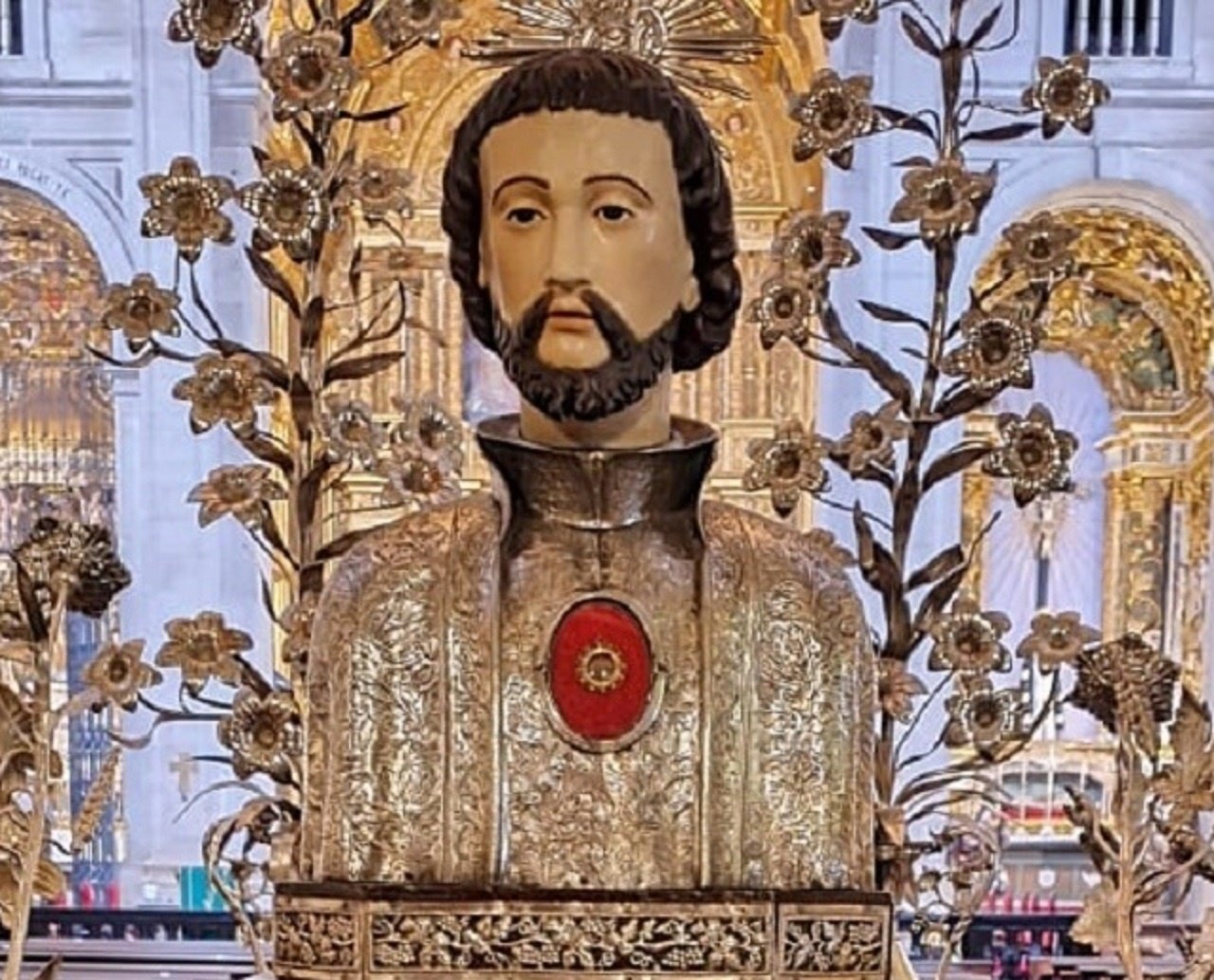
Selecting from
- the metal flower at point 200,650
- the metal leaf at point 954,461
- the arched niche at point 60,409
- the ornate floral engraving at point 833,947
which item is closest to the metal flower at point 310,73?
the metal flower at point 200,650

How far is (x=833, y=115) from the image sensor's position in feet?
6.65

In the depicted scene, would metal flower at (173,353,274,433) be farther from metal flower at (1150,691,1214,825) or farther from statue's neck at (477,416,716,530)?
metal flower at (1150,691,1214,825)

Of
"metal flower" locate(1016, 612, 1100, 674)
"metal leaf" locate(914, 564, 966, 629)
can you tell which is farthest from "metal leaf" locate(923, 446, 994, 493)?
"metal flower" locate(1016, 612, 1100, 674)

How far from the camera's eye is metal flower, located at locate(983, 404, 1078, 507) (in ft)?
6.56

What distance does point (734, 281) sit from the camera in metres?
1.30

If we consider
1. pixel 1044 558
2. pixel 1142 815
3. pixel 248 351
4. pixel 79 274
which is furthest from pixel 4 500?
pixel 1142 815

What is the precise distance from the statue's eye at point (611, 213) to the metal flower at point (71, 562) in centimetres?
83

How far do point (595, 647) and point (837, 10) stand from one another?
1.08 meters

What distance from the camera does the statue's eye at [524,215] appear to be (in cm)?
119

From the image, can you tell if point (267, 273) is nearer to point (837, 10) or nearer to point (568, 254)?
point (837, 10)

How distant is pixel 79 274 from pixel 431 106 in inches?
73.8

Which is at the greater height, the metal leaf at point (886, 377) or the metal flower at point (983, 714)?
the metal leaf at point (886, 377)


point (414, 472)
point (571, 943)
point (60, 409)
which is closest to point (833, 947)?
point (571, 943)

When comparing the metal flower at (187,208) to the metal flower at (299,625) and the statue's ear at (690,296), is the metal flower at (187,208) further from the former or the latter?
the statue's ear at (690,296)
